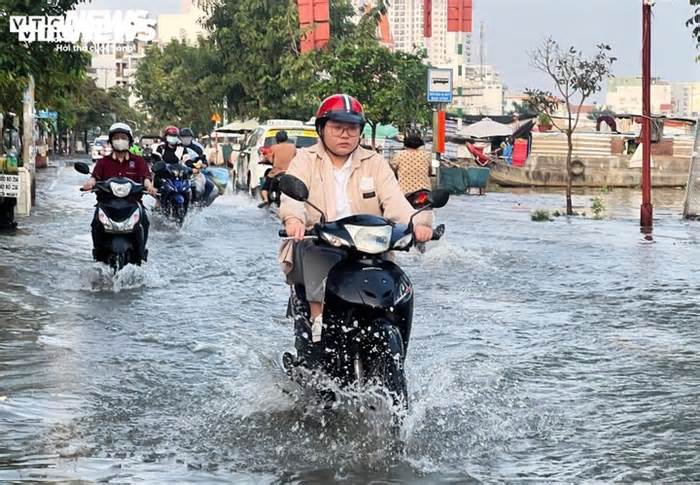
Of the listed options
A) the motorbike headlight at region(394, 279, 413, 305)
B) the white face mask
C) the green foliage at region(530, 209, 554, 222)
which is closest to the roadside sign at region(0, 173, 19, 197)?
the white face mask

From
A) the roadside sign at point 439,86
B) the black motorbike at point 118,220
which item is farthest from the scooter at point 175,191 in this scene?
the roadside sign at point 439,86

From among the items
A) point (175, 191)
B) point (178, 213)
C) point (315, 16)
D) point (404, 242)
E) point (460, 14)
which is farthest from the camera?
point (315, 16)

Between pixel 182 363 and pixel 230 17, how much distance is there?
4912 centimetres

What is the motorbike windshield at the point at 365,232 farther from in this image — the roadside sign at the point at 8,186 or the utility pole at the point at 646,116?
the utility pole at the point at 646,116

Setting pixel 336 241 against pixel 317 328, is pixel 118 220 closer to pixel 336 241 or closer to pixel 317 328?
pixel 317 328

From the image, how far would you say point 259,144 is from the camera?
95.2 ft

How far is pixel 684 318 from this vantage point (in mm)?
10969

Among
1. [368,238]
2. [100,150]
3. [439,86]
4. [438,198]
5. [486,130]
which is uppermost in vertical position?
[439,86]

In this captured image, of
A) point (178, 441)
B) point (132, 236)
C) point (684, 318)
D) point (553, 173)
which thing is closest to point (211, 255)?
point (132, 236)

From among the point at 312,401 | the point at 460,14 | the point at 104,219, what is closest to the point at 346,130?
→ the point at 312,401

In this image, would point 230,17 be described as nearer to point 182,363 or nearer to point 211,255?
point 211,255

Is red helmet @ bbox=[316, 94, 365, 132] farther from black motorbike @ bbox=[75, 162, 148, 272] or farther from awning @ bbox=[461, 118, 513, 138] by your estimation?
awning @ bbox=[461, 118, 513, 138]

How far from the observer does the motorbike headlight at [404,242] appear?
19.8 ft

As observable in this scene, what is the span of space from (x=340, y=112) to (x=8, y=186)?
12.5 meters
